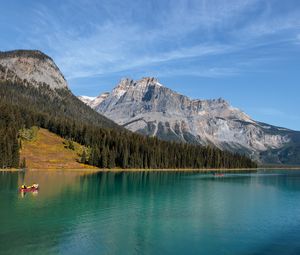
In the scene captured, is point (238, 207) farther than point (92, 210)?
Yes

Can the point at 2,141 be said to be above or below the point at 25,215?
above

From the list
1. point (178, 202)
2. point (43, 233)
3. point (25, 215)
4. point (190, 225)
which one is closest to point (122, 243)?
point (43, 233)

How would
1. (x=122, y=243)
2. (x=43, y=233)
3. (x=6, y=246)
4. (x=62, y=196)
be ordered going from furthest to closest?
(x=62, y=196) → (x=43, y=233) → (x=122, y=243) → (x=6, y=246)

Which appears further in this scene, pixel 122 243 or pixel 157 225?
pixel 157 225

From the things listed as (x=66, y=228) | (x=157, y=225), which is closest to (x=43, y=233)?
(x=66, y=228)

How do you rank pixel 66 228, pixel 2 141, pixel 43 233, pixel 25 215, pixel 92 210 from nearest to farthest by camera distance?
1. pixel 43 233
2. pixel 66 228
3. pixel 25 215
4. pixel 92 210
5. pixel 2 141

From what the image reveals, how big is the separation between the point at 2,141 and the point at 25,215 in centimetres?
13672

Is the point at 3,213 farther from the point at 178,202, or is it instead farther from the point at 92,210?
the point at 178,202

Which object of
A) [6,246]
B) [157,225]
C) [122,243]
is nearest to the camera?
[6,246]

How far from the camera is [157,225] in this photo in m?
67.8

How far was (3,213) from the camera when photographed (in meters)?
73.4

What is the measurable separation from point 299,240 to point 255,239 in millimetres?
6633

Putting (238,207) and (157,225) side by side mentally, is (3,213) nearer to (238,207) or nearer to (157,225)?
(157,225)

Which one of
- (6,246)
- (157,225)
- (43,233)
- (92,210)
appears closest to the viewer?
(6,246)
